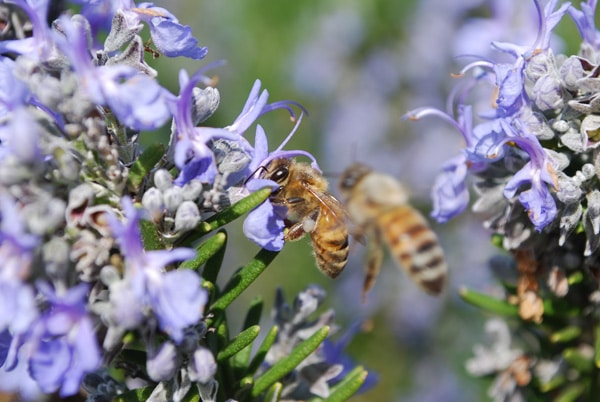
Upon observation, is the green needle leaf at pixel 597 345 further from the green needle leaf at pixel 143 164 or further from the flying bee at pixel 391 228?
the green needle leaf at pixel 143 164

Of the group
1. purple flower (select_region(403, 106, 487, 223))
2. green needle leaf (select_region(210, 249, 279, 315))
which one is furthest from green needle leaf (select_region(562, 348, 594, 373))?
green needle leaf (select_region(210, 249, 279, 315))

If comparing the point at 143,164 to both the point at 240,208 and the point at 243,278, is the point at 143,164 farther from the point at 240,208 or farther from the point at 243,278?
the point at 243,278

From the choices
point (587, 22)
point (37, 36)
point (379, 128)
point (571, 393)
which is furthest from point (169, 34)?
point (379, 128)

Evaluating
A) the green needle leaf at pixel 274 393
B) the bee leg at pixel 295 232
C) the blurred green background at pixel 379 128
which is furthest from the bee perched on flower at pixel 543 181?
the blurred green background at pixel 379 128

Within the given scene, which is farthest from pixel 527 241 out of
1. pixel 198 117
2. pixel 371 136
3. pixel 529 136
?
pixel 371 136

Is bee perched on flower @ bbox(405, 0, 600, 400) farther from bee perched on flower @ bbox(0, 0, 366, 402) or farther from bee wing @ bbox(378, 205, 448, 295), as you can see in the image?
bee perched on flower @ bbox(0, 0, 366, 402)

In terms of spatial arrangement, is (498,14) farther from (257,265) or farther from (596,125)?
(257,265)
